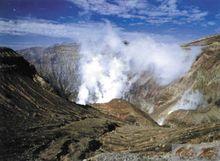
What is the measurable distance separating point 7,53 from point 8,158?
47.0m

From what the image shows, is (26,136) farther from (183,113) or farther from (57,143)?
(183,113)

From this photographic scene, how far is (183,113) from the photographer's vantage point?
143000 millimetres

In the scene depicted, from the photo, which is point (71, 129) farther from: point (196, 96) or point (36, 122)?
point (196, 96)

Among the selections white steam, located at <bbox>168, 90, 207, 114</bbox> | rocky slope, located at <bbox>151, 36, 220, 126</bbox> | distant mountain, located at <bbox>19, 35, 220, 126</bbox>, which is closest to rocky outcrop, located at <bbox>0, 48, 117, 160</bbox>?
distant mountain, located at <bbox>19, 35, 220, 126</bbox>

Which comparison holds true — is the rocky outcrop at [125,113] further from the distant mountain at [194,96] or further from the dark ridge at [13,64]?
the dark ridge at [13,64]

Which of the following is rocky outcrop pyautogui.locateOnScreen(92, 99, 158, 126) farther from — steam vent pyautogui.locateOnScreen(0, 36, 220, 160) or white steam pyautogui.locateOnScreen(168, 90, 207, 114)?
white steam pyautogui.locateOnScreen(168, 90, 207, 114)

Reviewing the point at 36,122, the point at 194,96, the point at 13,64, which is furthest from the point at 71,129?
the point at 194,96

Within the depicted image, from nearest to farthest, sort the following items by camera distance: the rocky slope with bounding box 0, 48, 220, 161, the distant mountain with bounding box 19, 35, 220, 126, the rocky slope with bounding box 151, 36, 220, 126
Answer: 1. the rocky slope with bounding box 0, 48, 220, 161
2. the distant mountain with bounding box 19, 35, 220, 126
3. the rocky slope with bounding box 151, 36, 220, 126

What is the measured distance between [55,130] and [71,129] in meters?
3.90

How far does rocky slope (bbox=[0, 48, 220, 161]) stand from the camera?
59.2 meters

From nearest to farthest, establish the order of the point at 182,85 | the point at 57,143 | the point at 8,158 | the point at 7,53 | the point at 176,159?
1. the point at 176,159
2. the point at 8,158
3. the point at 57,143
4. the point at 7,53
5. the point at 182,85

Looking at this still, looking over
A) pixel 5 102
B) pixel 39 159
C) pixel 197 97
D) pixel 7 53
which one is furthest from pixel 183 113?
pixel 39 159

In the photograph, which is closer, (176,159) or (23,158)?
(176,159)

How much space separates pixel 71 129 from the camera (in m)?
77.2
